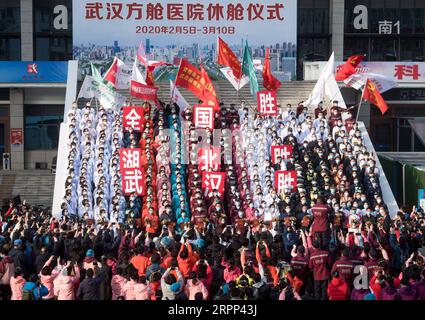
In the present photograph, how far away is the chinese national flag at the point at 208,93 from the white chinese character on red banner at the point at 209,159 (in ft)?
6.10

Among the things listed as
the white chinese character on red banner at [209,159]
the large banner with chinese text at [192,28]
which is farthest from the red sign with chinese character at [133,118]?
the large banner with chinese text at [192,28]

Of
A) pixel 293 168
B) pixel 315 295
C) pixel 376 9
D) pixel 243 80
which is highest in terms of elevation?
pixel 376 9

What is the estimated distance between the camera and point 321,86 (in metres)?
28.3

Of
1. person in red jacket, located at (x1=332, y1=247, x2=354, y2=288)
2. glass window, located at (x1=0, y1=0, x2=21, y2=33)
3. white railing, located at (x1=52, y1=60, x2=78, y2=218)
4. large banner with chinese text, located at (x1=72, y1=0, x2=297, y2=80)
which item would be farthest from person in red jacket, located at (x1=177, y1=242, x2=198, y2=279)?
glass window, located at (x1=0, y1=0, x2=21, y2=33)

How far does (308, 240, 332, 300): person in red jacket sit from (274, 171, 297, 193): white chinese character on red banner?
664cm

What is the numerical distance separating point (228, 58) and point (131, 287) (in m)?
13.9

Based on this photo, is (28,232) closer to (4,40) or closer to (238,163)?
(238,163)

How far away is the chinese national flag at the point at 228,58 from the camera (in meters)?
27.6

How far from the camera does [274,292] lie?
1410 cm

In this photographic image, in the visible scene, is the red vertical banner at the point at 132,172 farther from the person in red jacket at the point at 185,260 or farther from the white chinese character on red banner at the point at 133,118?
the person in red jacket at the point at 185,260

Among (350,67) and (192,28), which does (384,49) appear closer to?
(192,28)

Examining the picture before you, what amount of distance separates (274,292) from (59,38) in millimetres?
23911

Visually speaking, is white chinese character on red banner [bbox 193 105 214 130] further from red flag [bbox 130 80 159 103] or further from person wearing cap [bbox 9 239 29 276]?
person wearing cap [bbox 9 239 29 276]
